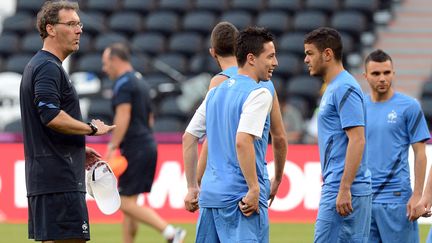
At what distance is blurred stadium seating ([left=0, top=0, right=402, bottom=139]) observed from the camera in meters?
20.8

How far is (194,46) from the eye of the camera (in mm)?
22172

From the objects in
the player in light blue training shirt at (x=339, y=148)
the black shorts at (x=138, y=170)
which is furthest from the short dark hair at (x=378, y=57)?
the black shorts at (x=138, y=170)

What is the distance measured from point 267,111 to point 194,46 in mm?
15412

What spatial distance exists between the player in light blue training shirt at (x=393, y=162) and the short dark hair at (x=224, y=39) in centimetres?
135

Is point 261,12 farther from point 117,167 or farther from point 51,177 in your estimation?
point 51,177

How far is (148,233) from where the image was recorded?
45.6ft

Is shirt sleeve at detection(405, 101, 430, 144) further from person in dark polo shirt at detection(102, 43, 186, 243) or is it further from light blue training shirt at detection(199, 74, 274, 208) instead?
person in dark polo shirt at detection(102, 43, 186, 243)

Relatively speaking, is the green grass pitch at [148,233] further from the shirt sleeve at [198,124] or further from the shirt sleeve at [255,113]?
the shirt sleeve at [255,113]

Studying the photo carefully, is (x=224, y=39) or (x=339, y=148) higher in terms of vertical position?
(x=224, y=39)

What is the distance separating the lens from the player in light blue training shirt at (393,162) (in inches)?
338

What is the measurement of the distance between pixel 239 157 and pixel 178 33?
52.7 feet

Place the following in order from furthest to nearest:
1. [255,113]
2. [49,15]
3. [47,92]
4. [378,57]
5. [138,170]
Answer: [138,170] → [378,57] → [49,15] → [47,92] → [255,113]

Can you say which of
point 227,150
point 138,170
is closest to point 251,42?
point 227,150

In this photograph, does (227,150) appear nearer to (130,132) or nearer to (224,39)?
(224,39)
